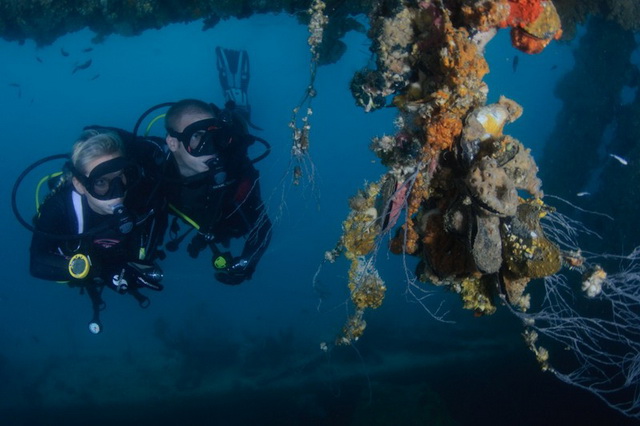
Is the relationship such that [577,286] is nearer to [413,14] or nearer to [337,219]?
[413,14]

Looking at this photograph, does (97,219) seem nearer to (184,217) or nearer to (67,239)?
(67,239)

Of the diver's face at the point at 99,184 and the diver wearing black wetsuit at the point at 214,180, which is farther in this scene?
the diver wearing black wetsuit at the point at 214,180

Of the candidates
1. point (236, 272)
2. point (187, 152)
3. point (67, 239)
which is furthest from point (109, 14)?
point (236, 272)

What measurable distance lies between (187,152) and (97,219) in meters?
1.52

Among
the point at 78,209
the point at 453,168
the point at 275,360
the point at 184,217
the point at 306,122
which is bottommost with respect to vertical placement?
the point at 275,360

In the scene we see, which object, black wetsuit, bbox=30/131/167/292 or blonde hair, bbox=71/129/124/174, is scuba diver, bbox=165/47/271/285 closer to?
black wetsuit, bbox=30/131/167/292

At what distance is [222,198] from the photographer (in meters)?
6.02

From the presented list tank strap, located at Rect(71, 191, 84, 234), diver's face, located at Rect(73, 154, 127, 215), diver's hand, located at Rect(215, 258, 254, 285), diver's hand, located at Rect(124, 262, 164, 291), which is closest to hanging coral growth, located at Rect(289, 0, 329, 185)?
diver's hand, located at Rect(215, 258, 254, 285)

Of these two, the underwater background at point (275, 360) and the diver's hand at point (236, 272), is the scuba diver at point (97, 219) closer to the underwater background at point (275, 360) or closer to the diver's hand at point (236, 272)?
the diver's hand at point (236, 272)

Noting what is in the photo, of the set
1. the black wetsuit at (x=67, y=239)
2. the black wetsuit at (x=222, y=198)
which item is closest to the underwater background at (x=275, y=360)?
the black wetsuit at (x=222, y=198)

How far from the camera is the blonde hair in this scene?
5.02 metres

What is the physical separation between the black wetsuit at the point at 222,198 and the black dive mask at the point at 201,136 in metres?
0.17

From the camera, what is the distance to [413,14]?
296 cm

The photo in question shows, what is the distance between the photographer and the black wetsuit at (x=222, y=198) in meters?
5.81
